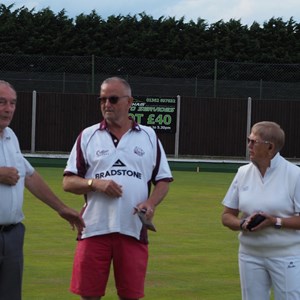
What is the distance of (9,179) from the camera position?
21.4 ft

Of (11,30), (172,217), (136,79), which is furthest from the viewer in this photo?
(11,30)

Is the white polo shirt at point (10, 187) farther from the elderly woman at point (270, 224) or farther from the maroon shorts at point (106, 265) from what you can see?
the elderly woman at point (270, 224)

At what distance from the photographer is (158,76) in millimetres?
35875

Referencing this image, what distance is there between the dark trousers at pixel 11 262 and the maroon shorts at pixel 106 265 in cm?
47

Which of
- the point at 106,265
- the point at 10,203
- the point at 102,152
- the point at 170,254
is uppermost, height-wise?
the point at 102,152

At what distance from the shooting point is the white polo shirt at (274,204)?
21.8 ft

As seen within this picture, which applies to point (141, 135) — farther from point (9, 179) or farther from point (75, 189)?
point (9, 179)

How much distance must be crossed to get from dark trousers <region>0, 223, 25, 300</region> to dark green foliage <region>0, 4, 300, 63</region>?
132 feet

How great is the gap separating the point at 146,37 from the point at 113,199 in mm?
41424

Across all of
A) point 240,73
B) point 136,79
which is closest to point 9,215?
point 136,79

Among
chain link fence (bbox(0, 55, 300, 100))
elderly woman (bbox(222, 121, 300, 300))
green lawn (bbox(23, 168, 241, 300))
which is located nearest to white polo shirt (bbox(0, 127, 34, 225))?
elderly woman (bbox(222, 121, 300, 300))

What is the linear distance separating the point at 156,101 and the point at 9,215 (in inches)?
1015

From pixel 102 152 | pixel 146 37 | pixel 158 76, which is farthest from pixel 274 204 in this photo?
pixel 146 37

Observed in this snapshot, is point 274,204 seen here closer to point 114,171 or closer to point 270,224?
point 270,224
